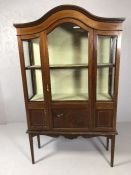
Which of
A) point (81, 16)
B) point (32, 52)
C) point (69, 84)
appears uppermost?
point (81, 16)

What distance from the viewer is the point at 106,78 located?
185 centimetres

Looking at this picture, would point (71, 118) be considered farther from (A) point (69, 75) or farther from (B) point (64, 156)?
(B) point (64, 156)

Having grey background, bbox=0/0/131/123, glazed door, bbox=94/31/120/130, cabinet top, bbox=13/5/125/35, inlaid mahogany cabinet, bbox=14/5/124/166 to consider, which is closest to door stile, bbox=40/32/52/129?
inlaid mahogany cabinet, bbox=14/5/124/166

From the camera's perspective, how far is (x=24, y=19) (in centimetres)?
253

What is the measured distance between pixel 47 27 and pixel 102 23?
0.52 meters

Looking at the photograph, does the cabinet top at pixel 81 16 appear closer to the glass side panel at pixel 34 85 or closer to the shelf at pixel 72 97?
the glass side panel at pixel 34 85

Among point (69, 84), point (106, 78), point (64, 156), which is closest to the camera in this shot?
point (106, 78)

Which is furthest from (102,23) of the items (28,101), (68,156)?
(68,156)

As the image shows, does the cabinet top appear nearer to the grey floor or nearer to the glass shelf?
the glass shelf

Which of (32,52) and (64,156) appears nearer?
(32,52)

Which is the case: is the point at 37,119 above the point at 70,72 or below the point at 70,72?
below

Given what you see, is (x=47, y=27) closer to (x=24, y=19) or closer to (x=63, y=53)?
(x=63, y=53)

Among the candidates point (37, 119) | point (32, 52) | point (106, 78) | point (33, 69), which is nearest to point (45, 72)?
point (33, 69)

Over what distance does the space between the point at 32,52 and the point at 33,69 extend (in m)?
0.19
